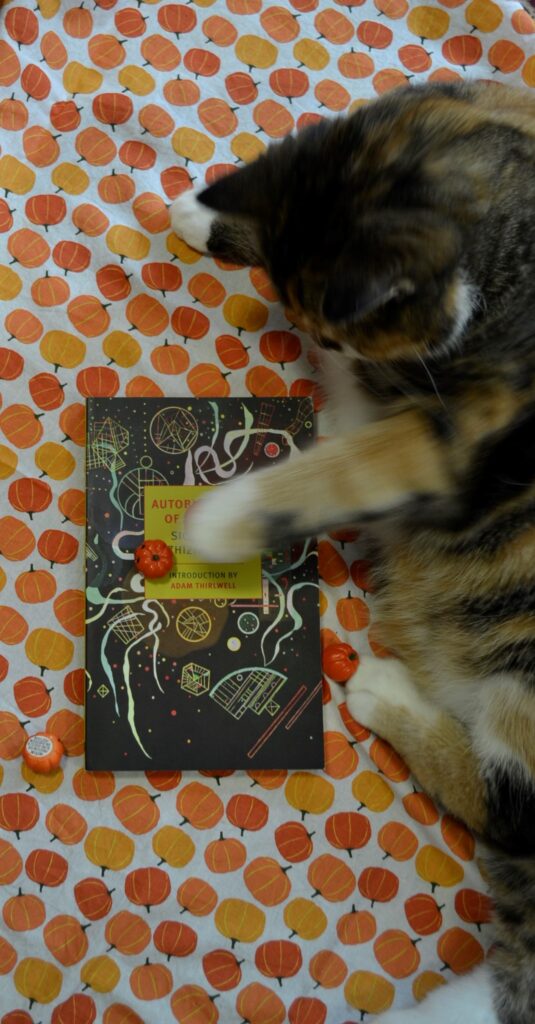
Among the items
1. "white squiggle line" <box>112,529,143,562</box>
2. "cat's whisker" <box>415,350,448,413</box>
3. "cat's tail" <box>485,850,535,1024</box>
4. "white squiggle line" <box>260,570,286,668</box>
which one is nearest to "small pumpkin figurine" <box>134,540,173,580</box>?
"white squiggle line" <box>112,529,143,562</box>

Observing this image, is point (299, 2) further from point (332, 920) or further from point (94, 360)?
point (332, 920)

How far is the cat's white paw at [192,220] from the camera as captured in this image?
122 cm

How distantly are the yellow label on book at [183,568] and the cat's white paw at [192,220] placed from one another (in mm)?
388

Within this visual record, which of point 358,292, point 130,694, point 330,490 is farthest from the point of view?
point 130,694

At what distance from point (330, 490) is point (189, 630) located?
313mm

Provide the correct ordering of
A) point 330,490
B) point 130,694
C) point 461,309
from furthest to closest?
point 130,694 < point 330,490 < point 461,309

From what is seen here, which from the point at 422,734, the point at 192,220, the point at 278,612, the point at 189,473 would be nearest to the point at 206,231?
the point at 192,220

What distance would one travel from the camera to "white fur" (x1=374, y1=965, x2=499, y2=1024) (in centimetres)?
107

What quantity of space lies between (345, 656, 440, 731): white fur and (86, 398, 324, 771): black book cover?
6 cm

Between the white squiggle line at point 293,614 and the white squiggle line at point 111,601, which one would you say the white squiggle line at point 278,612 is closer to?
the white squiggle line at point 293,614

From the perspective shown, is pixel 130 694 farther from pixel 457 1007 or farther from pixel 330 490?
pixel 457 1007

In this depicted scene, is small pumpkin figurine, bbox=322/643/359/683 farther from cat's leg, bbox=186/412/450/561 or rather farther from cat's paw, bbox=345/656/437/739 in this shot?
cat's leg, bbox=186/412/450/561

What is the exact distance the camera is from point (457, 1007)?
108 cm

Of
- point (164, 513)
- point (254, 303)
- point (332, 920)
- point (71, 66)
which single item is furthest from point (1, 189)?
point (332, 920)
